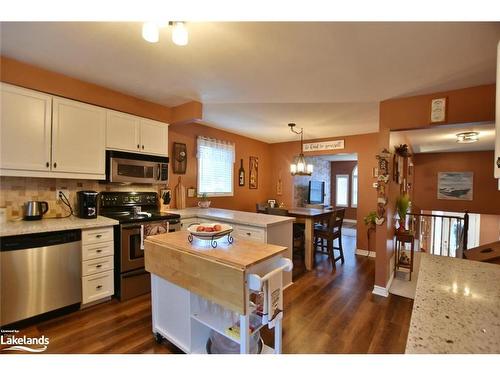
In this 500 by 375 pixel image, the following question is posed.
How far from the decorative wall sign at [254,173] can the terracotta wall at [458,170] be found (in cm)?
458

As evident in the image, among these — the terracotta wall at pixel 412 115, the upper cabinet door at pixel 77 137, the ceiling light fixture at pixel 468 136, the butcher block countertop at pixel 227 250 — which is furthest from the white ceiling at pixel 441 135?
the upper cabinet door at pixel 77 137

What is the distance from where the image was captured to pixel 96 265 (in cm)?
228

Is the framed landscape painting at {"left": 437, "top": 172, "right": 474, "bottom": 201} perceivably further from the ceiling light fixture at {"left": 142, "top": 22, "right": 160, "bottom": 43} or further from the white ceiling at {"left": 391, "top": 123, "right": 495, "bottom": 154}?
the ceiling light fixture at {"left": 142, "top": 22, "right": 160, "bottom": 43}

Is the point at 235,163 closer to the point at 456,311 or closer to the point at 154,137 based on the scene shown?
the point at 154,137

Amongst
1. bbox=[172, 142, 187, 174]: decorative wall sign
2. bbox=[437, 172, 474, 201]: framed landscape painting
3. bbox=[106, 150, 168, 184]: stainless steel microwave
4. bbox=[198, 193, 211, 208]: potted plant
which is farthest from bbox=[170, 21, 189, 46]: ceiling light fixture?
bbox=[437, 172, 474, 201]: framed landscape painting

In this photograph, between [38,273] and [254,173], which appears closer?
[38,273]

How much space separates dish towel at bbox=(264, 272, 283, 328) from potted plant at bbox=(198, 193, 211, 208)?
2.52m

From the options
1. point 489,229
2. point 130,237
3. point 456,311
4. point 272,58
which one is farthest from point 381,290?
point 489,229

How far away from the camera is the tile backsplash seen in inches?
85.3

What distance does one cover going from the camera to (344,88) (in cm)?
230

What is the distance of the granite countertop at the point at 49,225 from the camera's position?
→ 6.04 ft

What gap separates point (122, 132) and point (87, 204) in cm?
90
